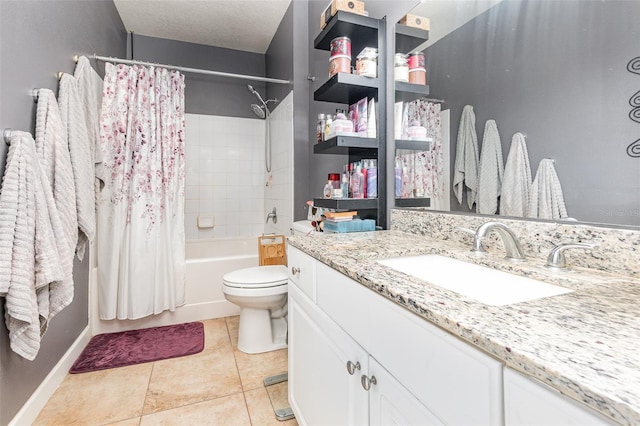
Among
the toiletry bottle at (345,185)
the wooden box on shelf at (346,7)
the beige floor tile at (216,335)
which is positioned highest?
the wooden box on shelf at (346,7)

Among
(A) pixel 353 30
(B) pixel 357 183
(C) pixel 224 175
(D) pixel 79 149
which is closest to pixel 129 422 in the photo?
(D) pixel 79 149

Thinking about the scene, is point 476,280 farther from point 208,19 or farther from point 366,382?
point 208,19

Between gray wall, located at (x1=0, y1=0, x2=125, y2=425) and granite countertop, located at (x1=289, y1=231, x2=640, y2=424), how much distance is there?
4.54 ft

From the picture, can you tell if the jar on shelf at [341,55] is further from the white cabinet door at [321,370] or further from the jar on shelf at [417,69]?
the white cabinet door at [321,370]

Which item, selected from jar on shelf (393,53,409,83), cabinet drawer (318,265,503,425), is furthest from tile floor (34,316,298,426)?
jar on shelf (393,53,409,83)

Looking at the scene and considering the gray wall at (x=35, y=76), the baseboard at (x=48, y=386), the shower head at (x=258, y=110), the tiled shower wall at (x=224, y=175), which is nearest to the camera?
the gray wall at (x=35, y=76)

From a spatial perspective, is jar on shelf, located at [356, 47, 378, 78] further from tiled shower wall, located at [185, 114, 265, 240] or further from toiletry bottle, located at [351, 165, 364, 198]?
tiled shower wall, located at [185, 114, 265, 240]

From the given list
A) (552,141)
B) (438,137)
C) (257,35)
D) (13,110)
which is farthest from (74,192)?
(257,35)

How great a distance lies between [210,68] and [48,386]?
285 centimetres

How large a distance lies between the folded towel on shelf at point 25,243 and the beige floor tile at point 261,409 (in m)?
0.89

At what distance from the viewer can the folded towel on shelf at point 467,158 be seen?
1.13 meters

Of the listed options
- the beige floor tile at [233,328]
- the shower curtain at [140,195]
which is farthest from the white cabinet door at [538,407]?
the shower curtain at [140,195]

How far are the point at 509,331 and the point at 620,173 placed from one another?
607mm

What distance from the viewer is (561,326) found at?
462mm
